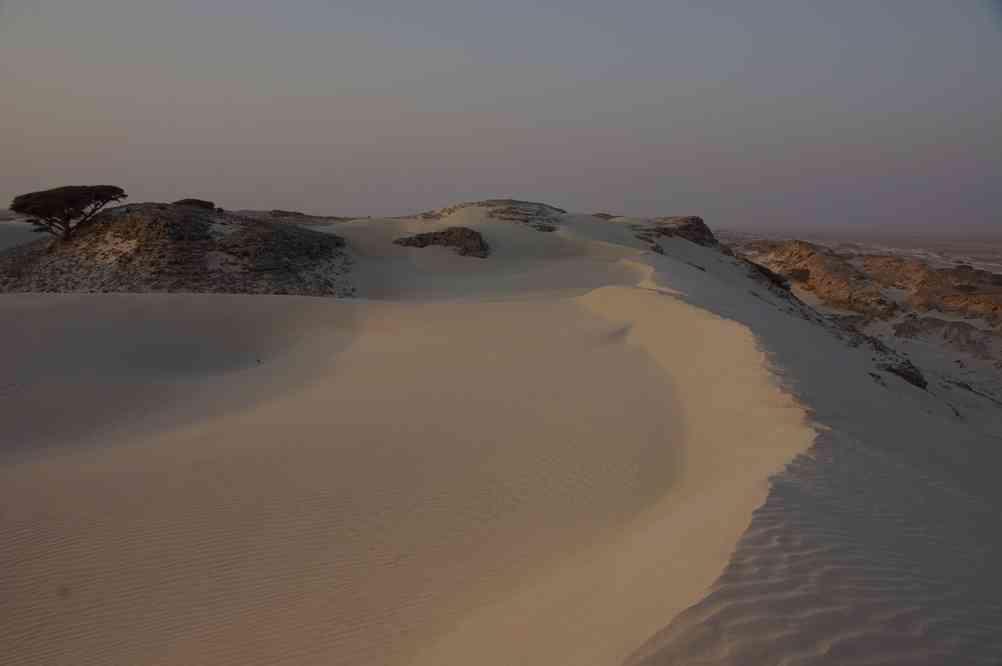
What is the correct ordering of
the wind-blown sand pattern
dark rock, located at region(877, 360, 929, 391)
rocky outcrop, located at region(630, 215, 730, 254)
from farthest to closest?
rocky outcrop, located at region(630, 215, 730, 254) → dark rock, located at region(877, 360, 929, 391) → the wind-blown sand pattern

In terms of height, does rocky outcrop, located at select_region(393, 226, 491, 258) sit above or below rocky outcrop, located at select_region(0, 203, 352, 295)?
above

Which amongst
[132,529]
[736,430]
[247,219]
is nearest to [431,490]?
[132,529]

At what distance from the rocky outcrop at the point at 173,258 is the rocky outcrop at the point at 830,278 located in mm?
23225

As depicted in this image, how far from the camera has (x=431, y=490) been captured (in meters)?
5.61

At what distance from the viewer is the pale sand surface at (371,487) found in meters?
3.64

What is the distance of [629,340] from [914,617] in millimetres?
8743

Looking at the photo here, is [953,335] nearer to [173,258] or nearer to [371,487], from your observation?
[371,487]

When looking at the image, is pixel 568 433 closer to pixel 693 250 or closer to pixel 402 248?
pixel 402 248

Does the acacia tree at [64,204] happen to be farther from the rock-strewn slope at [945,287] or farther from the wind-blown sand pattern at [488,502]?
the rock-strewn slope at [945,287]

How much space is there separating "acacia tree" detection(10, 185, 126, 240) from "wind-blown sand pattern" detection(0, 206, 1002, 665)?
1033 cm

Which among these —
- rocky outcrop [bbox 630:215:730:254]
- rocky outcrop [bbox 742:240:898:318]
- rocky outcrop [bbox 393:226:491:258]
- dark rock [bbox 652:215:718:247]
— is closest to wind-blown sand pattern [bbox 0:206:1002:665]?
rocky outcrop [bbox 393:226:491:258]

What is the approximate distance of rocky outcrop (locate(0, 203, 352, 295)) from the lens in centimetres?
1775

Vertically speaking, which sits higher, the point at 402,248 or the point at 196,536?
the point at 402,248

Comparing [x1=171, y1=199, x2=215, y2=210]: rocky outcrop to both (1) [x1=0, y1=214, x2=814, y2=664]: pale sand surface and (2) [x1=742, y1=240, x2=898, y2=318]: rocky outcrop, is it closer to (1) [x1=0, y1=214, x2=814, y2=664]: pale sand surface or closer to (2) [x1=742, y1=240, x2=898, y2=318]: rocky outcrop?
(1) [x1=0, y1=214, x2=814, y2=664]: pale sand surface
